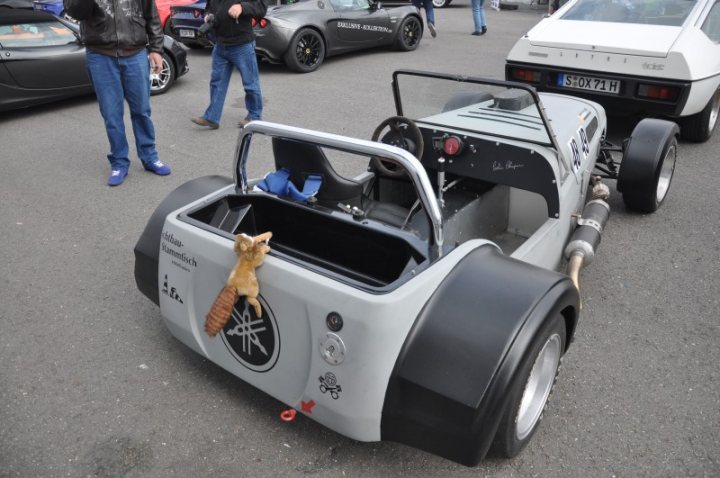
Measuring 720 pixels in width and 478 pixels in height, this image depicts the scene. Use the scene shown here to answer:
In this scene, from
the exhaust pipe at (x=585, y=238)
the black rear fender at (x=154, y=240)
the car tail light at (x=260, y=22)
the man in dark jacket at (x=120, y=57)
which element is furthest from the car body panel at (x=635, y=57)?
the black rear fender at (x=154, y=240)

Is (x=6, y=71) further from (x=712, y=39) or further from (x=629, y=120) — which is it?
(x=712, y=39)

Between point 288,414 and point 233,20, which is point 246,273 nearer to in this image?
point 288,414

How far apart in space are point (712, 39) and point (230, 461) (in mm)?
5739

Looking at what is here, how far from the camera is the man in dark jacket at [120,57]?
14.9 feet

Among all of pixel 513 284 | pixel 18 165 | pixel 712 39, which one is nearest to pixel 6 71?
pixel 18 165

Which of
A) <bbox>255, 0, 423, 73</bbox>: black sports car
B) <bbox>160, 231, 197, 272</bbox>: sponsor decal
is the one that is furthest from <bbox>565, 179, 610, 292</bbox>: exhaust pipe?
<bbox>255, 0, 423, 73</bbox>: black sports car

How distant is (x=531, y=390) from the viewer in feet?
7.91

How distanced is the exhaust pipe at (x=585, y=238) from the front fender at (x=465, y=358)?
0.96 meters

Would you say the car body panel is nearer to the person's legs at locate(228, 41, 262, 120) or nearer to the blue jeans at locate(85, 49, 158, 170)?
the person's legs at locate(228, 41, 262, 120)

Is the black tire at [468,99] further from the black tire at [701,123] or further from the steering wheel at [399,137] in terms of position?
the black tire at [701,123]

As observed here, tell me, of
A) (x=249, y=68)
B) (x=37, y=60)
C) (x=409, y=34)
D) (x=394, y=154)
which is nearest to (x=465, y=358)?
(x=394, y=154)

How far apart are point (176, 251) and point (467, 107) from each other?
2.17 m

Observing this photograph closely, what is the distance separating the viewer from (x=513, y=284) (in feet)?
7.06

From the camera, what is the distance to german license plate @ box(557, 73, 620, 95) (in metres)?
5.42
